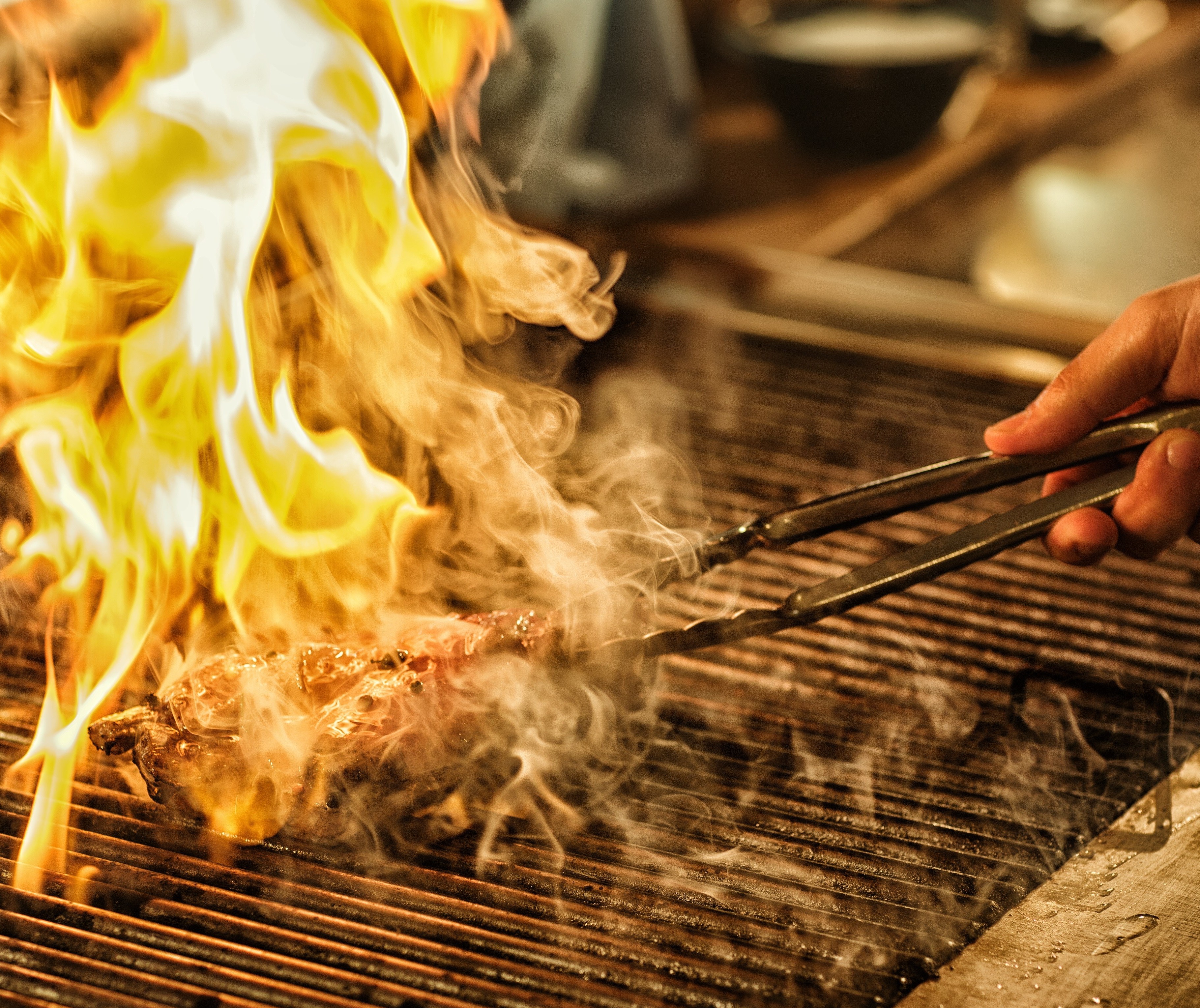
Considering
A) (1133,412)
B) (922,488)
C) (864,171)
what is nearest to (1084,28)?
(864,171)

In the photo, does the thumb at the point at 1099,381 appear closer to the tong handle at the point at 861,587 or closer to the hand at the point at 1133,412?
the hand at the point at 1133,412

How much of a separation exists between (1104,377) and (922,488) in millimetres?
469

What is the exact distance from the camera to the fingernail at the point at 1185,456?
2160 millimetres

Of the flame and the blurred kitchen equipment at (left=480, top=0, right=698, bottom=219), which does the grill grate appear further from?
the blurred kitchen equipment at (left=480, top=0, right=698, bottom=219)

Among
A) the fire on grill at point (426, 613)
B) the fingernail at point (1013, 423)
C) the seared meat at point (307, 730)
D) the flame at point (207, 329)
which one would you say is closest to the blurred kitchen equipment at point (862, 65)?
the fire on grill at point (426, 613)

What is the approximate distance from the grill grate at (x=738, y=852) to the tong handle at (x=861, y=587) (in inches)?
11.4

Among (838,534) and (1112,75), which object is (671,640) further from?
(1112,75)

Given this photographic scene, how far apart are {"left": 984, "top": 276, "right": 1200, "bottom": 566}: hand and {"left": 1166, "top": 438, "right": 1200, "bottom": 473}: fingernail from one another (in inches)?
0.4

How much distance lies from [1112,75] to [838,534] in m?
4.37

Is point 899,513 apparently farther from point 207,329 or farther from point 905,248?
point 905,248

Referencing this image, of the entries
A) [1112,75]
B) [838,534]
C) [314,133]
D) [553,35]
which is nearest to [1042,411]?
[838,534]

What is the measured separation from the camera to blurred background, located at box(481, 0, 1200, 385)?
3553 millimetres

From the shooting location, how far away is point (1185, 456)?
2.16m

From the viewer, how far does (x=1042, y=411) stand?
7.41 feet
